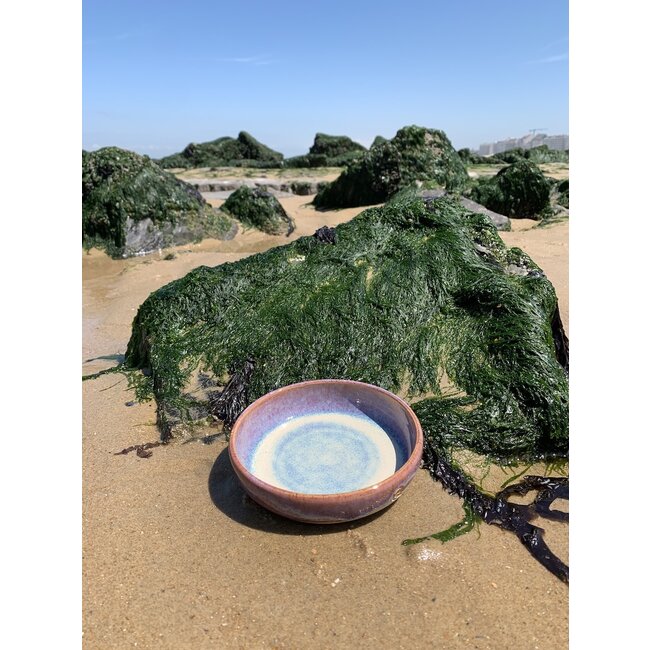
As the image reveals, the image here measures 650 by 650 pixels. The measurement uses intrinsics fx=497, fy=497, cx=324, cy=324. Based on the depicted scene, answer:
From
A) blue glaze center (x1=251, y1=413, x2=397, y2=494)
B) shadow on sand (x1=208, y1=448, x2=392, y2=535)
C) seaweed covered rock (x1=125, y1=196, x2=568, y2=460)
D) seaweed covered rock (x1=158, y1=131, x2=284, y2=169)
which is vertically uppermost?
seaweed covered rock (x1=158, y1=131, x2=284, y2=169)

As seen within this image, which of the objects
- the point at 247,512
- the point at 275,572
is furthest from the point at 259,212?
the point at 275,572

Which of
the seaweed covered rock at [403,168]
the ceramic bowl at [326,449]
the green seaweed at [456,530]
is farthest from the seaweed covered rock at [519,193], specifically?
the green seaweed at [456,530]

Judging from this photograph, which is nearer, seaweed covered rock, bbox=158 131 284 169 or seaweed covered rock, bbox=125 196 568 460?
seaweed covered rock, bbox=125 196 568 460

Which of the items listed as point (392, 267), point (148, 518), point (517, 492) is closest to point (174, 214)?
point (392, 267)

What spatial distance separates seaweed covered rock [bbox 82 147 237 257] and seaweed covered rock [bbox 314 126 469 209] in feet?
13.1

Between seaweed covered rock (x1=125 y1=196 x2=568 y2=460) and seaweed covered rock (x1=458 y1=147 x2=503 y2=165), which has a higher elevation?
seaweed covered rock (x1=458 y1=147 x2=503 y2=165)

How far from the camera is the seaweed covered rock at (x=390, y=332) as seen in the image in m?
3.06

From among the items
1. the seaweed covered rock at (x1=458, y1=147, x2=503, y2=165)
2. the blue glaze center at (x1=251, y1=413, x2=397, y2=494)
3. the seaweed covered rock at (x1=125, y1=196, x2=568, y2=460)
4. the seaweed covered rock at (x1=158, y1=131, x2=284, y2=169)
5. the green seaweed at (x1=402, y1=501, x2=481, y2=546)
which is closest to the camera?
the green seaweed at (x1=402, y1=501, x2=481, y2=546)

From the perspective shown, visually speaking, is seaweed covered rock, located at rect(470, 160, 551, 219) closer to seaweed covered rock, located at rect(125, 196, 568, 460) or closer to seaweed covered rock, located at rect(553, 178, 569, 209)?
seaweed covered rock, located at rect(553, 178, 569, 209)

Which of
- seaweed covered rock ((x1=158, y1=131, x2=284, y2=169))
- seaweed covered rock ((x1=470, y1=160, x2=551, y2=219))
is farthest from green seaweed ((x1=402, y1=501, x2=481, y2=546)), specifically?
seaweed covered rock ((x1=158, y1=131, x2=284, y2=169))

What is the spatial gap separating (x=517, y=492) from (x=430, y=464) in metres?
0.47

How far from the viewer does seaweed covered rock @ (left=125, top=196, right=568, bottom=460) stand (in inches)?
121

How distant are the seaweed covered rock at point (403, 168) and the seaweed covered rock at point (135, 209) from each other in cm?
399

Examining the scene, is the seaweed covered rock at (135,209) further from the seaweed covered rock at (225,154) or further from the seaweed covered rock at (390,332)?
the seaweed covered rock at (225,154)
